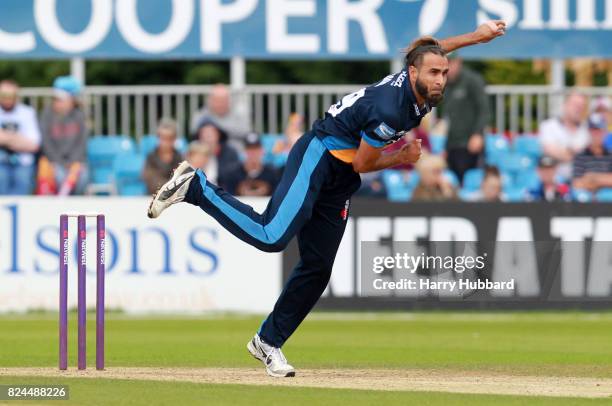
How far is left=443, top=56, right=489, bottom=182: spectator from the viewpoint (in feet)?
60.7

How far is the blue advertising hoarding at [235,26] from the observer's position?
18875 millimetres

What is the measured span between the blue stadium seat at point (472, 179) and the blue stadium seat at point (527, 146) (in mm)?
986

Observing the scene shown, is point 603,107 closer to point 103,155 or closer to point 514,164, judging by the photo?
point 514,164

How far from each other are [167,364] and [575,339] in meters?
4.41

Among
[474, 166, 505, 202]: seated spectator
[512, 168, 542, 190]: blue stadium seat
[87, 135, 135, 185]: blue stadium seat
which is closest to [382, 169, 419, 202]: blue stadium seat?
[474, 166, 505, 202]: seated spectator

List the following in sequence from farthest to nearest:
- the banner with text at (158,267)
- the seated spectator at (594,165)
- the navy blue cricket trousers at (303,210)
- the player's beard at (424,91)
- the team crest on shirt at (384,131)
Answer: the seated spectator at (594,165), the banner with text at (158,267), the navy blue cricket trousers at (303,210), the player's beard at (424,91), the team crest on shirt at (384,131)

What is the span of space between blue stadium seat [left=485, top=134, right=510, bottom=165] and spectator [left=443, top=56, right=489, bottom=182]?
55 cm

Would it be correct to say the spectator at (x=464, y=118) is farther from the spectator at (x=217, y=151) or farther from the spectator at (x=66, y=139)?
the spectator at (x=66, y=139)

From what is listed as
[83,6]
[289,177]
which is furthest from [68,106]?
[289,177]

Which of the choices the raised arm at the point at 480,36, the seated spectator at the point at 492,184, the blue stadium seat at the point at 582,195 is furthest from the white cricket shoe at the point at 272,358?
the blue stadium seat at the point at 582,195

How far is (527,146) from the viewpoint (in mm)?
19375

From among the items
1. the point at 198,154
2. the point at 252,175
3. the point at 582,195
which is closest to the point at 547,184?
the point at 582,195

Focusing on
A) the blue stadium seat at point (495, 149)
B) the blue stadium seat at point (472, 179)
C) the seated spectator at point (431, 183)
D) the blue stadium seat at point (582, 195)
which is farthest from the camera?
the blue stadium seat at point (495, 149)

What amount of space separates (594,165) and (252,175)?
4241 millimetres
